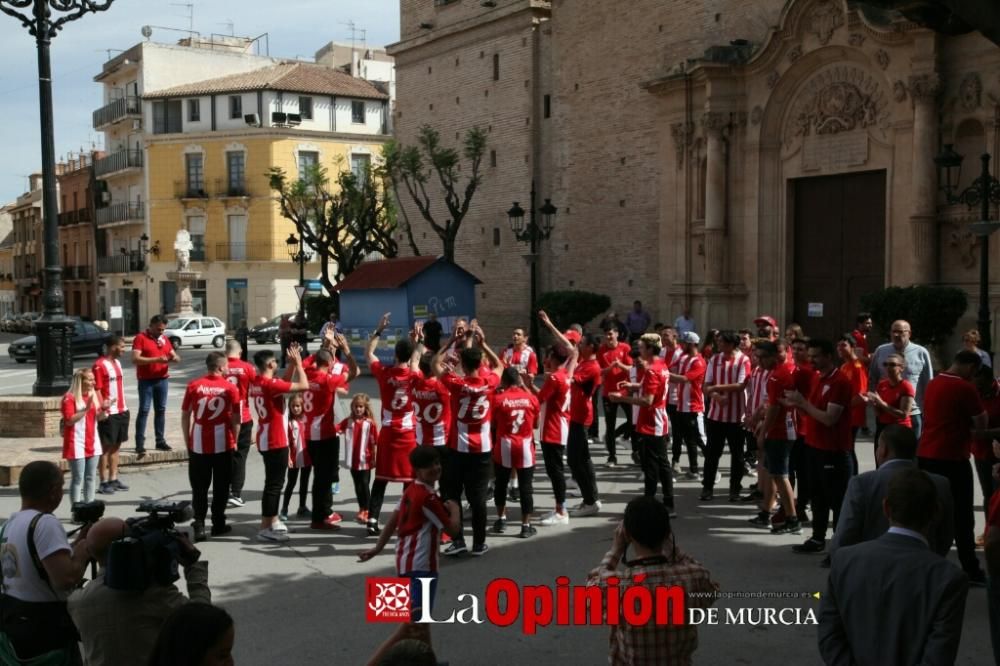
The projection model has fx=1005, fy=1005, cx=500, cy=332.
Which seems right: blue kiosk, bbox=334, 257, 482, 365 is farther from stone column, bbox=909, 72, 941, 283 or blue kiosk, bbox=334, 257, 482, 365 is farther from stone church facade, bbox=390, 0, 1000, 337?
stone column, bbox=909, 72, 941, 283

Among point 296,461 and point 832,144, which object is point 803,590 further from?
point 832,144

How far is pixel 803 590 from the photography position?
7.61 meters

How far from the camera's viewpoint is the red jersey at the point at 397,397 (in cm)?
915

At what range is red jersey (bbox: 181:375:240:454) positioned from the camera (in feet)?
30.6

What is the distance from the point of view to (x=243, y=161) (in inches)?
2132

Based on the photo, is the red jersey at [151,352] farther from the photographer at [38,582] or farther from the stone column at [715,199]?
the stone column at [715,199]

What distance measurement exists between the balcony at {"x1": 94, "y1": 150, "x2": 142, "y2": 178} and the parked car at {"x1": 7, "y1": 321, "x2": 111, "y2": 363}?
24747mm

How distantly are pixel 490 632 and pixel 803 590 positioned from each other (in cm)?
249

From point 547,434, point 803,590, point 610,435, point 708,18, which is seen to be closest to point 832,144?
point 708,18

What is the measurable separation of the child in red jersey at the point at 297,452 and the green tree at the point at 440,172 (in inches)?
815

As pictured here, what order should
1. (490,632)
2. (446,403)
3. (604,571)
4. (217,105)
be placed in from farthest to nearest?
(217,105), (446,403), (490,632), (604,571)

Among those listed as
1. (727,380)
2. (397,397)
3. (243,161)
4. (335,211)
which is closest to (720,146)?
(727,380)

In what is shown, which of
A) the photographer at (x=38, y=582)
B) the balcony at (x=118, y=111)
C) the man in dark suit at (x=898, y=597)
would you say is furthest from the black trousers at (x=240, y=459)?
the balcony at (x=118, y=111)

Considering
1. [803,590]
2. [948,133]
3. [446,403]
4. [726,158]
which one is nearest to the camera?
[803,590]
